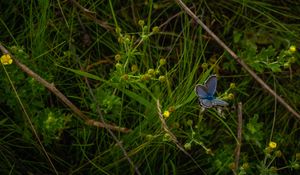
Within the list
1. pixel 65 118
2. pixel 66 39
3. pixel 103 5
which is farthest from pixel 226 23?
pixel 65 118

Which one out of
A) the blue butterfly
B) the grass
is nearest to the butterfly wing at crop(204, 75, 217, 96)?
the blue butterfly

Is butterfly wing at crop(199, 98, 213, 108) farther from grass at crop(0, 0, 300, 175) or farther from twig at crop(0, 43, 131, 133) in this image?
twig at crop(0, 43, 131, 133)

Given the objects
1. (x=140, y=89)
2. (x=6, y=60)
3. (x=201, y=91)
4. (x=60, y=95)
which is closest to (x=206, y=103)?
(x=201, y=91)

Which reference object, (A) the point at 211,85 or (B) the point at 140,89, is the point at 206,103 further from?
(B) the point at 140,89

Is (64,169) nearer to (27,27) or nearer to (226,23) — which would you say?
(27,27)

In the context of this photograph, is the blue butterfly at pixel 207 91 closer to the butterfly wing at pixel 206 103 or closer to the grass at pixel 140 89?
the butterfly wing at pixel 206 103

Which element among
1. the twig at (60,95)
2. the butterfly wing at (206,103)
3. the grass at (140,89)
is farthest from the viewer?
the grass at (140,89)

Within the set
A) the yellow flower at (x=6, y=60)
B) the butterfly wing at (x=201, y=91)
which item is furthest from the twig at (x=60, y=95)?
the butterfly wing at (x=201, y=91)

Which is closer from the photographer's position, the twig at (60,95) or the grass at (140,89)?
the twig at (60,95)
